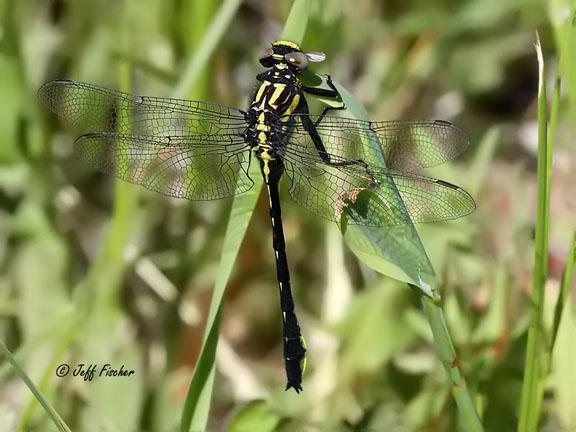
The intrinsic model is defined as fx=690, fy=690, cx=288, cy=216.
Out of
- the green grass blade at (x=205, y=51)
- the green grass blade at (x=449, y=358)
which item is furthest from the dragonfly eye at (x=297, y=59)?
the green grass blade at (x=449, y=358)

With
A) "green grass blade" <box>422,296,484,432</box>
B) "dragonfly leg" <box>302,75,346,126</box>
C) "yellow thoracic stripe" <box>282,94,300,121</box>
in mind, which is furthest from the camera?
"yellow thoracic stripe" <box>282,94,300,121</box>

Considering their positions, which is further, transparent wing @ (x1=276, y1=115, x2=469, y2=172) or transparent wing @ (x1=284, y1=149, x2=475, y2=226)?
transparent wing @ (x1=276, y1=115, x2=469, y2=172)

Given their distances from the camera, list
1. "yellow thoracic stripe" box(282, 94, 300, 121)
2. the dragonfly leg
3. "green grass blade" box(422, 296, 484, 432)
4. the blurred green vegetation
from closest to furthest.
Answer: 1. "green grass blade" box(422, 296, 484, 432)
2. the dragonfly leg
3. "yellow thoracic stripe" box(282, 94, 300, 121)
4. the blurred green vegetation

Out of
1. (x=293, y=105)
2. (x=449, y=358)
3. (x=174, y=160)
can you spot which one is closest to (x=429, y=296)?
(x=449, y=358)

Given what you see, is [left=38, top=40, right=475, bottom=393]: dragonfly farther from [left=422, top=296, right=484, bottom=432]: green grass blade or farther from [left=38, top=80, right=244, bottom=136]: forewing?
[left=422, top=296, right=484, bottom=432]: green grass blade

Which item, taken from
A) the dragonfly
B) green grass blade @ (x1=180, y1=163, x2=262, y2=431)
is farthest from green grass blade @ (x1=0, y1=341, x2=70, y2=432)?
the dragonfly

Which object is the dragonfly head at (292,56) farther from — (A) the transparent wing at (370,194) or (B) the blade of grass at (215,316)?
(A) the transparent wing at (370,194)
